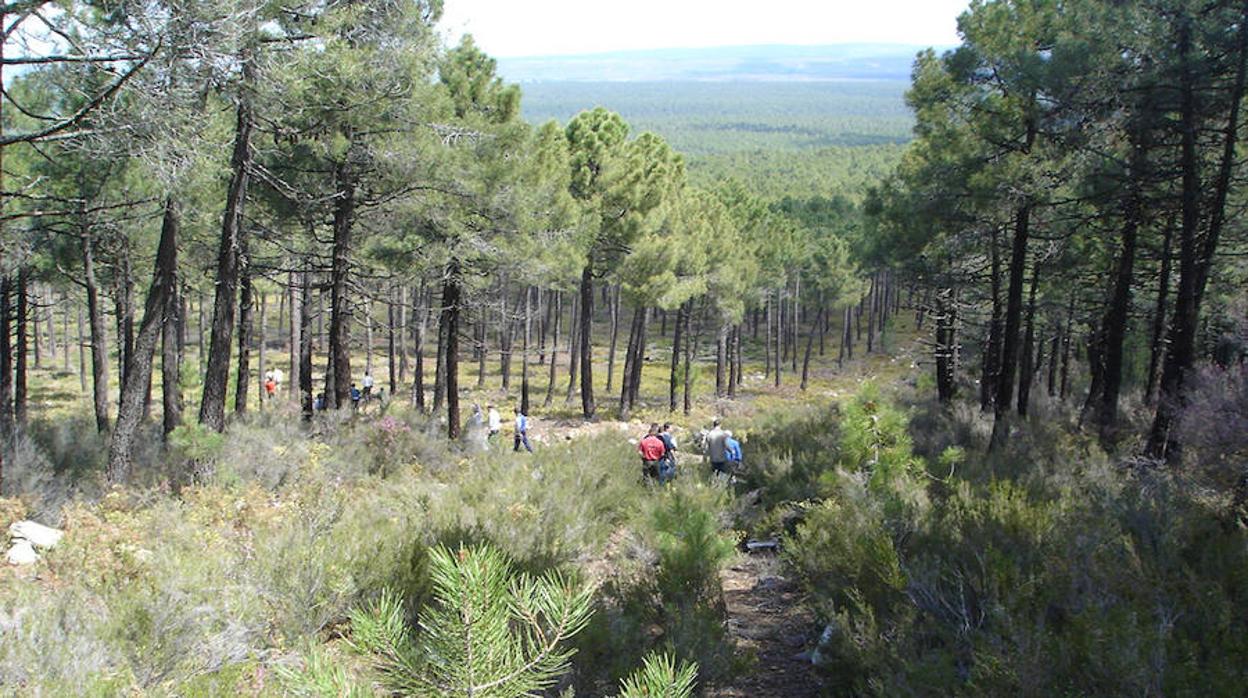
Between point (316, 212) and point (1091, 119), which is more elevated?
point (1091, 119)

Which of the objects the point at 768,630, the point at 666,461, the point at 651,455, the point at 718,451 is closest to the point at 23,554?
the point at 768,630

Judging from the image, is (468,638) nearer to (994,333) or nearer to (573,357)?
(994,333)

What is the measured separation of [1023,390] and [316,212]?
14.8m

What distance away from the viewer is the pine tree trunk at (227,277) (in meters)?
10.8

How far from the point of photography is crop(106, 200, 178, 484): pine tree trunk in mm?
9500

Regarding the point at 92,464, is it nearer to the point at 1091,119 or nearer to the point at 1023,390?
the point at 1091,119

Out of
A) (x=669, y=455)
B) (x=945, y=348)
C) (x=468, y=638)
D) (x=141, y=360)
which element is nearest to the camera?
(x=468, y=638)

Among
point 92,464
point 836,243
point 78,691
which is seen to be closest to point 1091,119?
point 78,691

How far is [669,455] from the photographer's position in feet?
42.4

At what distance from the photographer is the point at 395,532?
6602 mm

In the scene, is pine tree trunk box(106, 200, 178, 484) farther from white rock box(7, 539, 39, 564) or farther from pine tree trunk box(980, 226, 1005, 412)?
pine tree trunk box(980, 226, 1005, 412)

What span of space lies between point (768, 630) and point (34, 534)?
6277 millimetres

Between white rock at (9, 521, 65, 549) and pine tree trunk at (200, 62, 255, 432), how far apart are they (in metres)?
3.88

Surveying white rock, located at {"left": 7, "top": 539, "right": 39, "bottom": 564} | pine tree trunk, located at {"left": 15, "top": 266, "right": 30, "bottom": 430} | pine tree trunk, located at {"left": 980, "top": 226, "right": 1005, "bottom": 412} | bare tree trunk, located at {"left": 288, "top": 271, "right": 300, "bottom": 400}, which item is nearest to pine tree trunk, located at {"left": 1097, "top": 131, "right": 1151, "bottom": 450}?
pine tree trunk, located at {"left": 980, "top": 226, "right": 1005, "bottom": 412}
